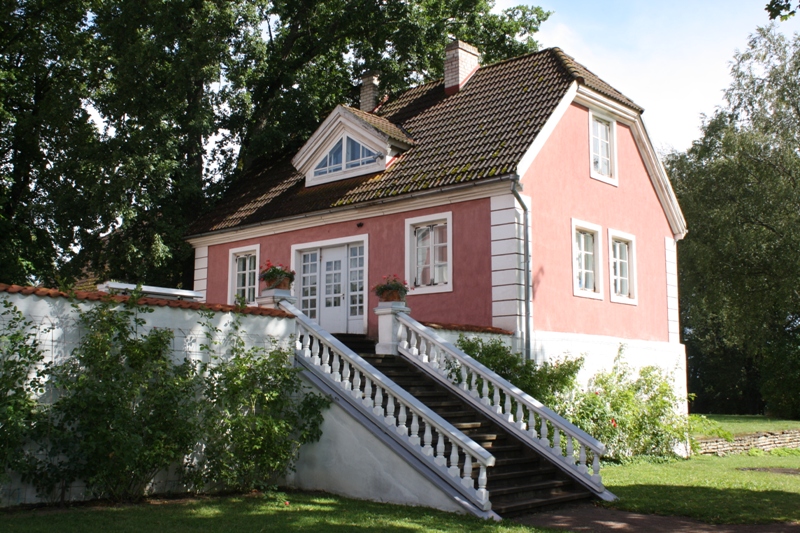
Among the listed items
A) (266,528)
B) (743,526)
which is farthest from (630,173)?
(266,528)

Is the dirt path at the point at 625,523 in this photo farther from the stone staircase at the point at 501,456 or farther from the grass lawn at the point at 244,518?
the grass lawn at the point at 244,518

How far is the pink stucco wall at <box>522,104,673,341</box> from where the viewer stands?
1623cm

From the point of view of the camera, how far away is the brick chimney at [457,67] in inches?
786

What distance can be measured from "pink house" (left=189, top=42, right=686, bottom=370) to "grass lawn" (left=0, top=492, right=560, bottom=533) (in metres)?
6.15

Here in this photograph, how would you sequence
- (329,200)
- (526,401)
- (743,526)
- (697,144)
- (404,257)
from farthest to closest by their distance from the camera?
(697,144) < (329,200) < (404,257) < (526,401) < (743,526)

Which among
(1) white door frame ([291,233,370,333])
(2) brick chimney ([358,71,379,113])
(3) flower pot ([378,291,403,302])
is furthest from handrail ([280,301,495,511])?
(2) brick chimney ([358,71,379,113])

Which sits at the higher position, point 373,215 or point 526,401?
point 373,215

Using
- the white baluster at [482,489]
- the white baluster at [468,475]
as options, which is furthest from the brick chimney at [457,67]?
the white baluster at [482,489]

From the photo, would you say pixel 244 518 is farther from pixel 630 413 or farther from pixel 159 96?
pixel 159 96

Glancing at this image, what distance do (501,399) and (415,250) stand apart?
14.8 ft

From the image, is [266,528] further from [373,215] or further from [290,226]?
[290,226]

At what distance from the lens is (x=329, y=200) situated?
18.5 m

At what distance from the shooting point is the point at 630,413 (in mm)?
16375

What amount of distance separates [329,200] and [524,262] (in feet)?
17.0
